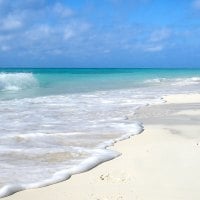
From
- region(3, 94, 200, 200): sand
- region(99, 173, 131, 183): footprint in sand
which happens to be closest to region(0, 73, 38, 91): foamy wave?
region(3, 94, 200, 200): sand

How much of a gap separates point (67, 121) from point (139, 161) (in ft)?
15.8

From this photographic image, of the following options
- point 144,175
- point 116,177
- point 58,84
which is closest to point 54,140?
point 116,177

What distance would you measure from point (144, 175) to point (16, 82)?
3274 centimetres

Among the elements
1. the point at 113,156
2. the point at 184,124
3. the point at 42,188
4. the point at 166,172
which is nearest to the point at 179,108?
the point at 184,124

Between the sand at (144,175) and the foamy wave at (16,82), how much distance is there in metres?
24.9

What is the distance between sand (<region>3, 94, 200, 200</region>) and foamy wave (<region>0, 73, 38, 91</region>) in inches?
979

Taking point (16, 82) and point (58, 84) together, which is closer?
point (58, 84)

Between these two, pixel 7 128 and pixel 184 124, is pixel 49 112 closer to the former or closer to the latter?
pixel 7 128

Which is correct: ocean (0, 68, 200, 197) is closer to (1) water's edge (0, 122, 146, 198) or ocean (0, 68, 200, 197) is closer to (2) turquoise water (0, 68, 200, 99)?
(1) water's edge (0, 122, 146, 198)

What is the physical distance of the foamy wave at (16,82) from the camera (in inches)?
1303

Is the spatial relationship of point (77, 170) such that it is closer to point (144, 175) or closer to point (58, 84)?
point (144, 175)

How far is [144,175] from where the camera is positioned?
19.0ft

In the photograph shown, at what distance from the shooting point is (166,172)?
5.91m

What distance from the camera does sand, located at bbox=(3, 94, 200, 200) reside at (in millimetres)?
5012
